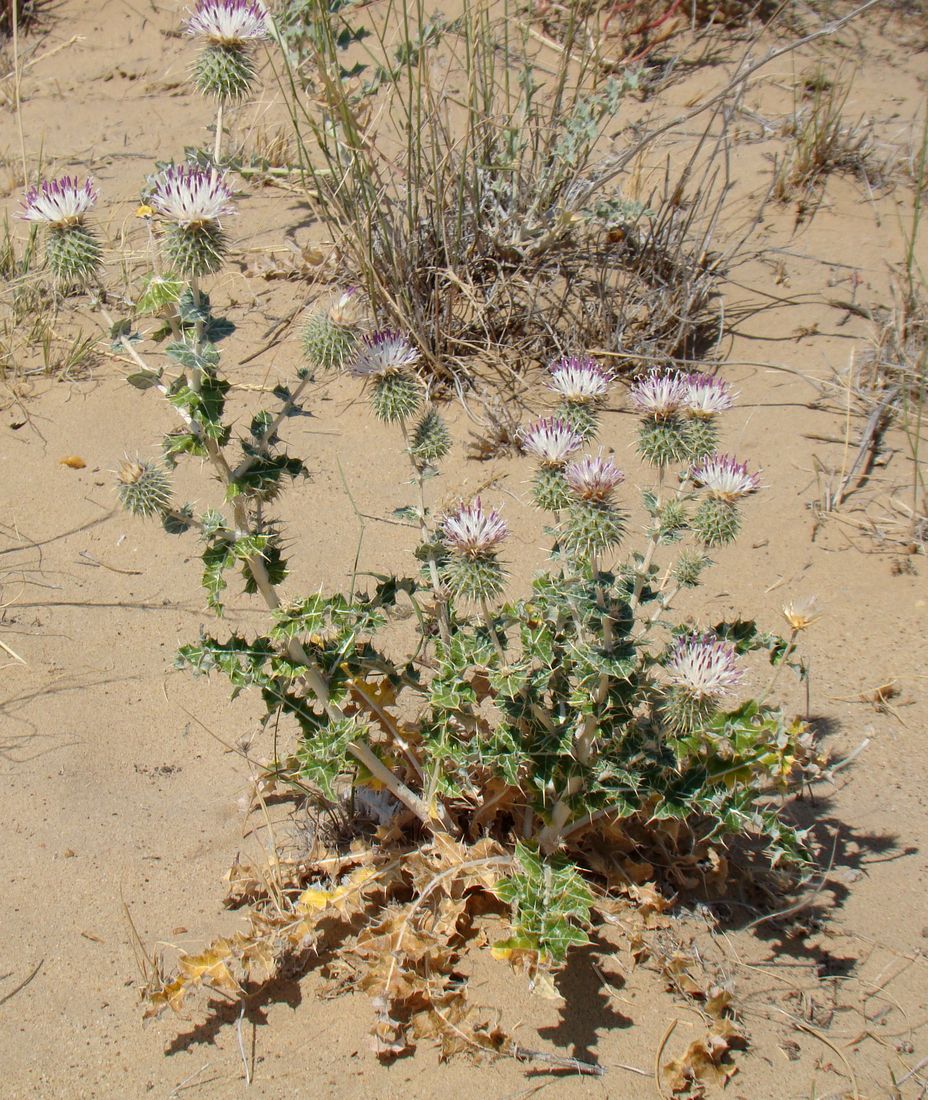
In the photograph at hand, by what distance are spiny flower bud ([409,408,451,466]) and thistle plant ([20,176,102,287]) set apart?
2.73 ft

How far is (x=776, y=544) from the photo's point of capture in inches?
165

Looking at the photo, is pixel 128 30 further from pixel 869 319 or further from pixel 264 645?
pixel 264 645

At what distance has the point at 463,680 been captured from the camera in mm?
2518

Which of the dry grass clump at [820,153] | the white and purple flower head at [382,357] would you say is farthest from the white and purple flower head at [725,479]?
the dry grass clump at [820,153]

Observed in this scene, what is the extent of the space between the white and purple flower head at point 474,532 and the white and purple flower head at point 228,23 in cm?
126

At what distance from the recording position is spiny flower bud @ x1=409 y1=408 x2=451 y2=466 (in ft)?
8.34

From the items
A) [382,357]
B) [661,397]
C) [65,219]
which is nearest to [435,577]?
[382,357]

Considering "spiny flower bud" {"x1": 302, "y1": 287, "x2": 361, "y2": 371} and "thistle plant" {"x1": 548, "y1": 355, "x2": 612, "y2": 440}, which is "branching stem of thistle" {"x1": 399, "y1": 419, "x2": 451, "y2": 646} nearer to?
"spiny flower bud" {"x1": 302, "y1": 287, "x2": 361, "y2": 371}

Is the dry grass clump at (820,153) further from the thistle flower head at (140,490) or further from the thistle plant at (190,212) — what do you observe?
the thistle flower head at (140,490)

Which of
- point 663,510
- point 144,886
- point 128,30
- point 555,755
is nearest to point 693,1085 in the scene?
point 555,755

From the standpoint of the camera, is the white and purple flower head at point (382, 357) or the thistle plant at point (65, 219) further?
the white and purple flower head at point (382, 357)

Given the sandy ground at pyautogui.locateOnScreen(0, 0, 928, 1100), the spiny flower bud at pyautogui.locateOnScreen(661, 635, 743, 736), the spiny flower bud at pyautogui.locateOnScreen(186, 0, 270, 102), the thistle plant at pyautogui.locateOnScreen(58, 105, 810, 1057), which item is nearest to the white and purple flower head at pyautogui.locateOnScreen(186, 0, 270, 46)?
the spiny flower bud at pyautogui.locateOnScreen(186, 0, 270, 102)

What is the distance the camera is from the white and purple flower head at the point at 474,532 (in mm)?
2385

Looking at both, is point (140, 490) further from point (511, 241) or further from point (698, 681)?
point (511, 241)
